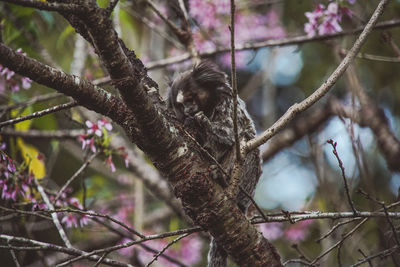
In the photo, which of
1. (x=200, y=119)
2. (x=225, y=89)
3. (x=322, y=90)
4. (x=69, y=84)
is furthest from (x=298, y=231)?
(x=69, y=84)

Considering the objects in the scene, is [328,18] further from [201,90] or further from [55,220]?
[55,220]

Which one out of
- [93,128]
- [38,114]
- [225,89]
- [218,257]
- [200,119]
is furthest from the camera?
[225,89]

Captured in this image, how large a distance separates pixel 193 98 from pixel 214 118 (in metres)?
0.32

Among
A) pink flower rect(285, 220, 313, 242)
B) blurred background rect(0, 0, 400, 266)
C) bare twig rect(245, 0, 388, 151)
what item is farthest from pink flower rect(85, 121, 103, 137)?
pink flower rect(285, 220, 313, 242)

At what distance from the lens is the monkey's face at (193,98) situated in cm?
372

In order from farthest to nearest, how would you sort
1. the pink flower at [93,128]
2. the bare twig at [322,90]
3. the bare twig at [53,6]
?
1. the pink flower at [93,128]
2. the bare twig at [322,90]
3. the bare twig at [53,6]

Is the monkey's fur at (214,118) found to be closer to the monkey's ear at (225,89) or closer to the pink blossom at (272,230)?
the monkey's ear at (225,89)

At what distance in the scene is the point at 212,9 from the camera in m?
5.30

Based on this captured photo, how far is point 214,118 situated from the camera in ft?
11.7

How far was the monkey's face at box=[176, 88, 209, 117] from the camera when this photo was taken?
3.72 meters

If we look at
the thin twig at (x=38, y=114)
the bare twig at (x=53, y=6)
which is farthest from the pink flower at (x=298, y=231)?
the bare twig at (x=53, y=6)

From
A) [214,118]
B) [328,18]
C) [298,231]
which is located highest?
[328,18]

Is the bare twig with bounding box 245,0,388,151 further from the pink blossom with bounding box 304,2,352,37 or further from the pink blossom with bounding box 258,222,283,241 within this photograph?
the pink blossom with bounding box 258,222,283,241

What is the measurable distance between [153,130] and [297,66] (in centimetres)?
756
